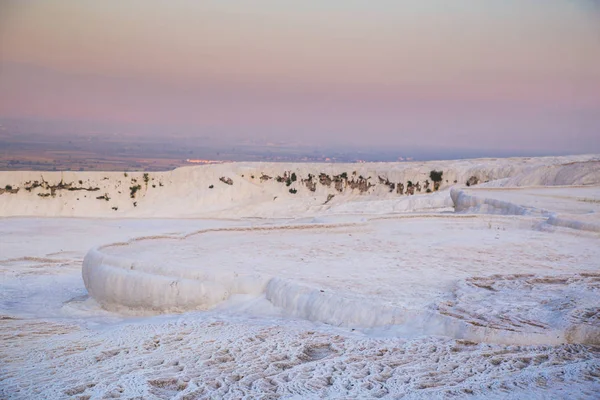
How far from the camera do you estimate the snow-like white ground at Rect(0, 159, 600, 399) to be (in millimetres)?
3770

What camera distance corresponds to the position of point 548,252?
7578mm

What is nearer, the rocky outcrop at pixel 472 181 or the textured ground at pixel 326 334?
the textured ground at pixel 326 334

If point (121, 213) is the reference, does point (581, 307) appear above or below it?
above

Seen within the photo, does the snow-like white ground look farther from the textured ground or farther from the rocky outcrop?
the rocky outcrop

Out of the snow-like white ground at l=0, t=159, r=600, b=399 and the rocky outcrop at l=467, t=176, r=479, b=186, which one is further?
the rocky outcrop at l=467, t=176, r=479, b=186

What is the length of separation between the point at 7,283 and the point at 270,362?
5.44 metres

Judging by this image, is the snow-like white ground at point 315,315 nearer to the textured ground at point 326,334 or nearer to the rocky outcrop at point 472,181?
the textured ground at point 326,334

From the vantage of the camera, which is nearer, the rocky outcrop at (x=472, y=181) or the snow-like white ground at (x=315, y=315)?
the snow-like white ground at (x=315, y=315)

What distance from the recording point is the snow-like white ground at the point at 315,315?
3.77 metres

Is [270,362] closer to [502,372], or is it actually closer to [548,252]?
[502,372]

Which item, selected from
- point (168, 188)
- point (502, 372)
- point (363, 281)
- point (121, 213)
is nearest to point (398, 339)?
point (502, 372)

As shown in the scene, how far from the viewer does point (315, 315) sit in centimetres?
516

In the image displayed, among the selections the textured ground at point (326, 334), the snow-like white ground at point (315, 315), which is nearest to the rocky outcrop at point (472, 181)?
the snow-like white ground at point (315, 315)

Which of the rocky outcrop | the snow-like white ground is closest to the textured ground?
the snow-like white ground
